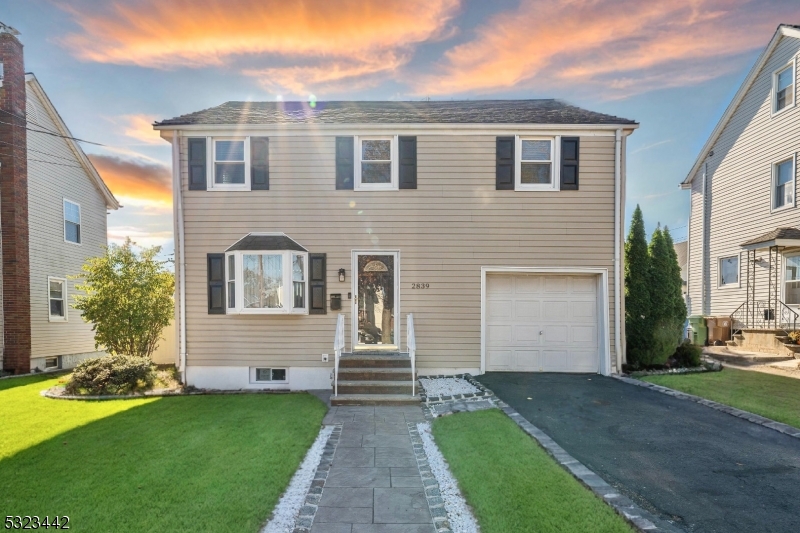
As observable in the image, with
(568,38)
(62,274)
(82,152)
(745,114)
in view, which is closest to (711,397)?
(568,38)

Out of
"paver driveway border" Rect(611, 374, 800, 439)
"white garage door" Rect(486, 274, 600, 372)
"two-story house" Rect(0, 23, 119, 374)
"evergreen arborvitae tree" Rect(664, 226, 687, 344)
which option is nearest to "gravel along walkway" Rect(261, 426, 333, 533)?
"white garage door" Rect(486, 274, 600, 372)

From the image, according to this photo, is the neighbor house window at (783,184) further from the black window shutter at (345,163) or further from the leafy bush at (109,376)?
the leafy bush at (109,376)

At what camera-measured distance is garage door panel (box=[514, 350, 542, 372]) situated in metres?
8.56

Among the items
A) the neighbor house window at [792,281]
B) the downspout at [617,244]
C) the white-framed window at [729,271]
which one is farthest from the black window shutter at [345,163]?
the white-framed window at [729,271]

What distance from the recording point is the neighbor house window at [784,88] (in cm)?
1120

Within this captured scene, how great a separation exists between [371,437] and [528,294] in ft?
17.2

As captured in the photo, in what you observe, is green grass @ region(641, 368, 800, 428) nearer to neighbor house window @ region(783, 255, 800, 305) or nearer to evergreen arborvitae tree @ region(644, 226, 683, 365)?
evergreen arborvitae tree @ region(644, 226, 683, 365)

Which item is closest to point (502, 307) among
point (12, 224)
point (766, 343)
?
point (766, 343)

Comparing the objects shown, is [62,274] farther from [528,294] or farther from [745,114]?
[745,114]

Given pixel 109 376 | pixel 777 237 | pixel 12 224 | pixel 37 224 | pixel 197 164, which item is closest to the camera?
pixel 109 376

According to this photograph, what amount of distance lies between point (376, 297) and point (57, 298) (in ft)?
35.9

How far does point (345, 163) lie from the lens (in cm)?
837

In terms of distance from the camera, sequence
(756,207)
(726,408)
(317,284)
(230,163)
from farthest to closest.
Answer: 1. (756,207)
2. (230,163)
3. (317,284)
4. (726,408)

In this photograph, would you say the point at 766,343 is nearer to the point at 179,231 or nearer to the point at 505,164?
the point at 505,164
